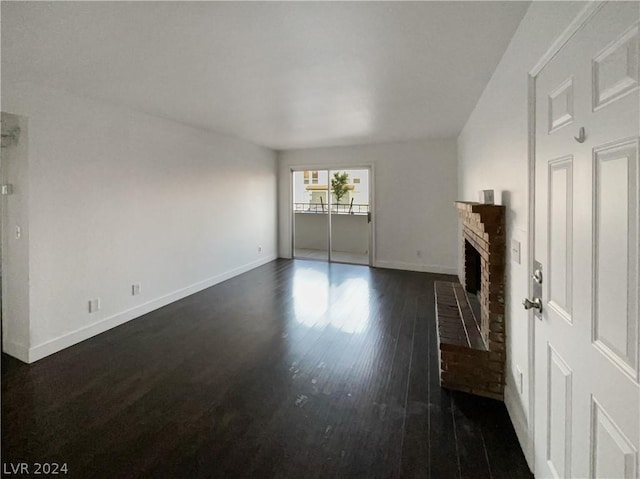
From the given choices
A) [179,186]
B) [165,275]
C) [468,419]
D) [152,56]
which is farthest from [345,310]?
[152,56]

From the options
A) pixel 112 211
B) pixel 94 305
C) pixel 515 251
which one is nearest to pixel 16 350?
pixel 94 305

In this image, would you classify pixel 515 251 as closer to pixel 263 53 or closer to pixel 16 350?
pixel 263 53

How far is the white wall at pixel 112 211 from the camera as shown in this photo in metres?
2.86

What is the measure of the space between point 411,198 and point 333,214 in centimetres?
219

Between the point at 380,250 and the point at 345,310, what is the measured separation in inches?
107

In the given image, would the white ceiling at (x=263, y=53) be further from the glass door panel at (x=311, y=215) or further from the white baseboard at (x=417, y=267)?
the glass door panel at (x=311, y=215)

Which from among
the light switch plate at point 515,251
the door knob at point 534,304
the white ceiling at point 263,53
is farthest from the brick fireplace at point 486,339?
the white ceiling at point 263,53

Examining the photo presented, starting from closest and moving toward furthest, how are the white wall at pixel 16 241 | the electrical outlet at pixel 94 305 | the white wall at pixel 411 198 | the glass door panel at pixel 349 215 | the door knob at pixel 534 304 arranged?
the door knob at pixel 534 304 < the white wall at pixel 16 241 < the electrical outlet at pixel 94 305 < the white wall at pixel 411 198 < the glass door panel at pixel 349 215

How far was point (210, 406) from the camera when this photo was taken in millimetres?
2178

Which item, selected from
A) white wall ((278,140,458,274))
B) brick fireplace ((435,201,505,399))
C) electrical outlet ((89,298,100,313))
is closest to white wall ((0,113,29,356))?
electrical outlet ((89,298,100,313))

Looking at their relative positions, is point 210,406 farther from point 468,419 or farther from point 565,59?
point 565,59

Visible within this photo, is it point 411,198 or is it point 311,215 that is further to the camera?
point 311,215

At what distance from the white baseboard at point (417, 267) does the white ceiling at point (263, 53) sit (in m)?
3.12

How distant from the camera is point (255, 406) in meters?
2.18
